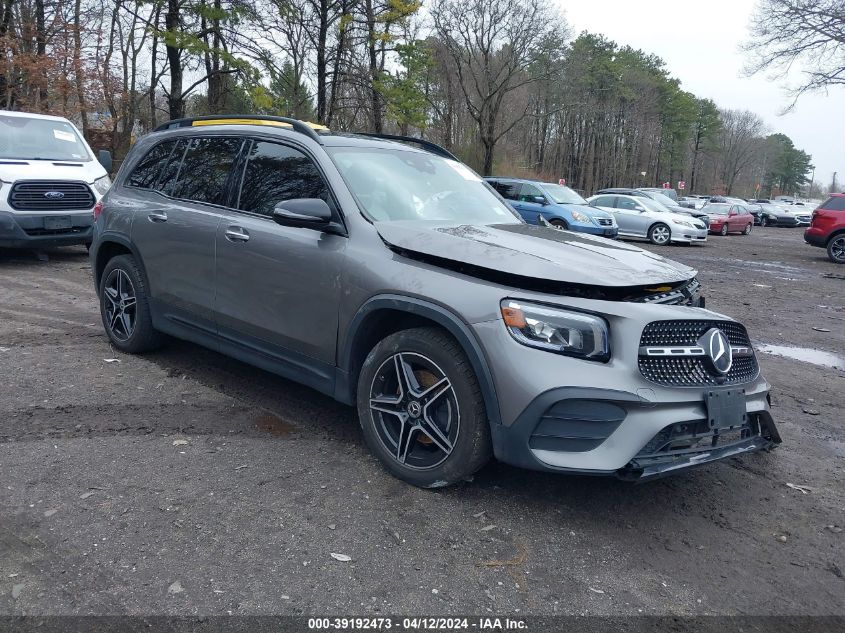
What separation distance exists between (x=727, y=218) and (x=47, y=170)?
26682 mm

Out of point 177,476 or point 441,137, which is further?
point 441,137

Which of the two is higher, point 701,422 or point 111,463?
point 701,422

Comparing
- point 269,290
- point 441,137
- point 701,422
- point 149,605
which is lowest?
point 149,605

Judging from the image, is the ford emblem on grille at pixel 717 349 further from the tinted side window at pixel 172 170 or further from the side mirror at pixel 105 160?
the side mirror at pixel 105 160

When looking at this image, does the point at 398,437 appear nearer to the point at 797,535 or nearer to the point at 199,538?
the point at 199,538

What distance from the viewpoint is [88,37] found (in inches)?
983

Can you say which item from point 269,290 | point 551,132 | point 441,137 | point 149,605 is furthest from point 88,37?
point 551,132

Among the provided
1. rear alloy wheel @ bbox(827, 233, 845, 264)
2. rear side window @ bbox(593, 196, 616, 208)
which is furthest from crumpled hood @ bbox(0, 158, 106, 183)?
rear alloy wheel @ bbox(827, 233, 845, 264)

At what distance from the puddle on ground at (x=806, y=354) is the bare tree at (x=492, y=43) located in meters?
30.8

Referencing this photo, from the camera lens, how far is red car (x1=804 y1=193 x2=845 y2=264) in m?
17.5

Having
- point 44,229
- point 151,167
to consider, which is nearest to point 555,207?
point 44,229

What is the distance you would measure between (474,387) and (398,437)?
595 mm

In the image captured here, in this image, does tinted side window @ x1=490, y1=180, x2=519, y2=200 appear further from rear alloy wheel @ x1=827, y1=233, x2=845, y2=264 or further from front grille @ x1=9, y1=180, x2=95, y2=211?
Answer: front grille @ x1=9, y1=180, x2=95, y2=211

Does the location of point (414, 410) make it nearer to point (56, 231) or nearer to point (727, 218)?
point (56, 231)
